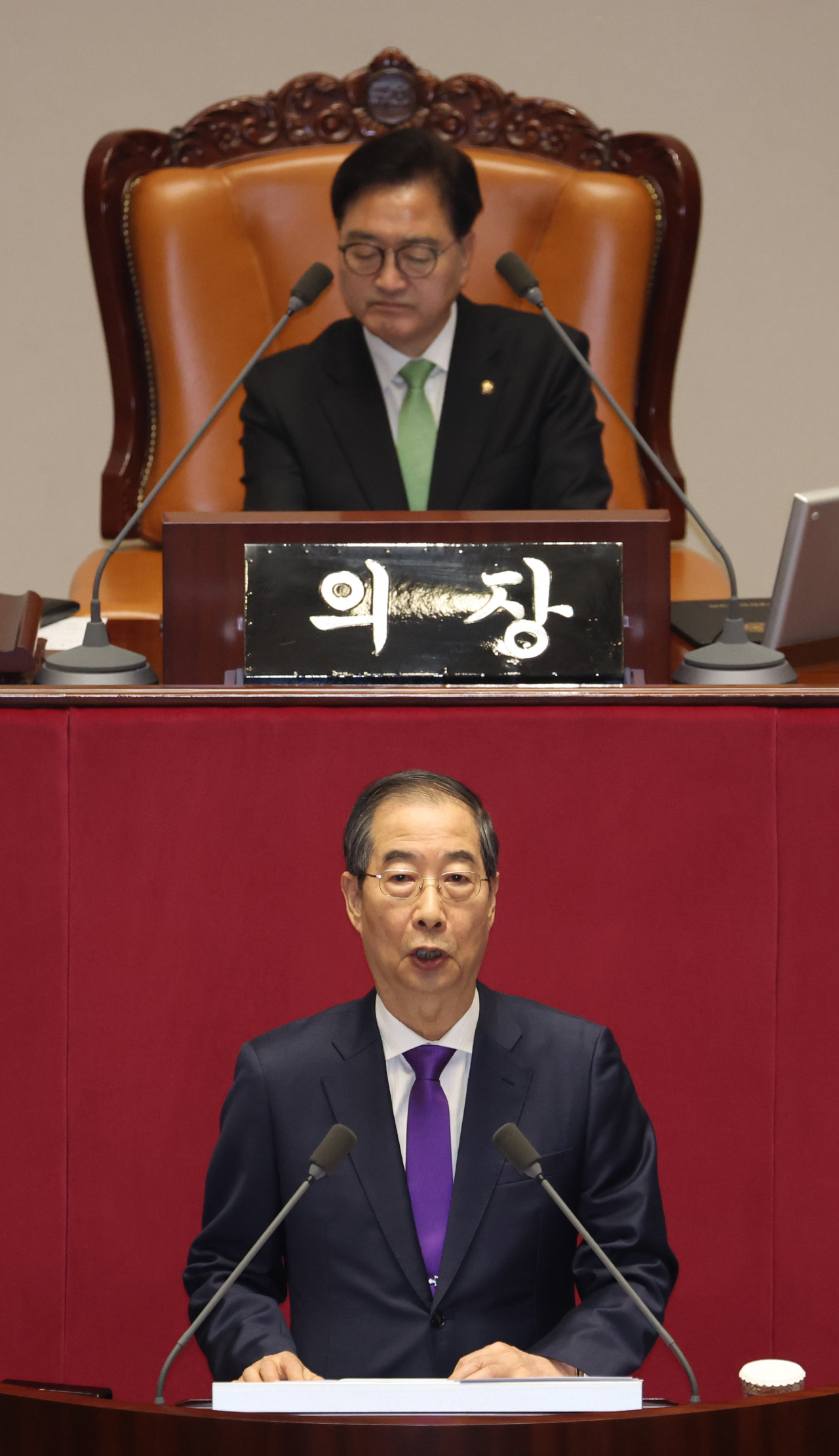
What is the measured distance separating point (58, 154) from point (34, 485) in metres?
0.62

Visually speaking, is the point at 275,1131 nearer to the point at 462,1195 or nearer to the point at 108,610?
the point at 462,1195

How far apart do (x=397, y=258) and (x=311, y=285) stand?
52 cm

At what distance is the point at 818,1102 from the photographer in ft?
4.83

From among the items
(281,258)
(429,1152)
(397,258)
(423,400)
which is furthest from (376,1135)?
(281,258)

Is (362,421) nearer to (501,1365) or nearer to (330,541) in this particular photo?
(330,541)

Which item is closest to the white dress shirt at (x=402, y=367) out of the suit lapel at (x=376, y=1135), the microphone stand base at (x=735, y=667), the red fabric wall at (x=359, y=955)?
the microphone stand base at (x=735, y=667)

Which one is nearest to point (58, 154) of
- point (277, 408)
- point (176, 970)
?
point (277, 408)

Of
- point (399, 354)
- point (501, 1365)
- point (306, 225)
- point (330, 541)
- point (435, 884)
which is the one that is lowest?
point (501, 1365)

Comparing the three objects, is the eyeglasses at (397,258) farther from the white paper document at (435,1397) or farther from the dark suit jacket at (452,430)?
the white paper document at (435,1397)

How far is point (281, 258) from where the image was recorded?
2.86m

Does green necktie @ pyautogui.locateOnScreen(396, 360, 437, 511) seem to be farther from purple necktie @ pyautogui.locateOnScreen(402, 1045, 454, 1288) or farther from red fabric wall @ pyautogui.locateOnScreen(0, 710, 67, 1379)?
purple necktie @ pyautogui.locateOnScreen(402, 1045, 454, 1288)

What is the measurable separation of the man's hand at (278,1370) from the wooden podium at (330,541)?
65 cm

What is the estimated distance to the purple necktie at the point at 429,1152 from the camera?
1300 millimetres

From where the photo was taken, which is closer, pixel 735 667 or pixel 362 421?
pixel 735 667
